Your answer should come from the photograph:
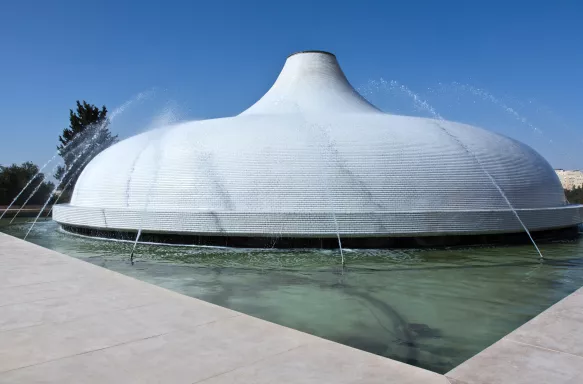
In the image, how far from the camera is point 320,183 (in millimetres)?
11797

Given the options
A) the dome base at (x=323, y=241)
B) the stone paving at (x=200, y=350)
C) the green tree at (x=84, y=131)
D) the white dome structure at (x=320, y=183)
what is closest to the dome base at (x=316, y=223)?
the white dome structure at (x=320, y=183)

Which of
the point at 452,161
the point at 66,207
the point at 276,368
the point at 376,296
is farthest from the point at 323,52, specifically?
the point at 276,368

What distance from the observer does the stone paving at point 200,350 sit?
10.4 ft

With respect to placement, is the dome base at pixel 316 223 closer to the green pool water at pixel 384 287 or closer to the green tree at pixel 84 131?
the green pool water at pixel 384 287

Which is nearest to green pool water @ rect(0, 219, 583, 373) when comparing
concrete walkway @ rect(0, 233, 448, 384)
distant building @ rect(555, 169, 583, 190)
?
concrete walkway @ rect(0, 233, 448, 384)

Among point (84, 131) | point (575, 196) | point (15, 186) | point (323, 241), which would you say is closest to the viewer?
point (323, 241)

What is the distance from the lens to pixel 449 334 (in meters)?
4.88

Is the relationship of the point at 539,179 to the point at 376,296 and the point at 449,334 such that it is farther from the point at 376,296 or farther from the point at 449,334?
the point at 449,334

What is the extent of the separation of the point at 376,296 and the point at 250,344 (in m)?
3.14

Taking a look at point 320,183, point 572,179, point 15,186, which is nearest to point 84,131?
point 15,186

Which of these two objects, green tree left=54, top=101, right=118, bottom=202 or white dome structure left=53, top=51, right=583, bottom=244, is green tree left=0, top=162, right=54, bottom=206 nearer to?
green tree left=54, top=101, right=118, bottom=202

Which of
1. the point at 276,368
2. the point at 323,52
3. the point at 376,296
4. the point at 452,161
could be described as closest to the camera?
the point at 276,368

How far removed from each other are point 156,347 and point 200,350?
1.17 feet

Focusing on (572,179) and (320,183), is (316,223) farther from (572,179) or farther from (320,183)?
(572,179)
